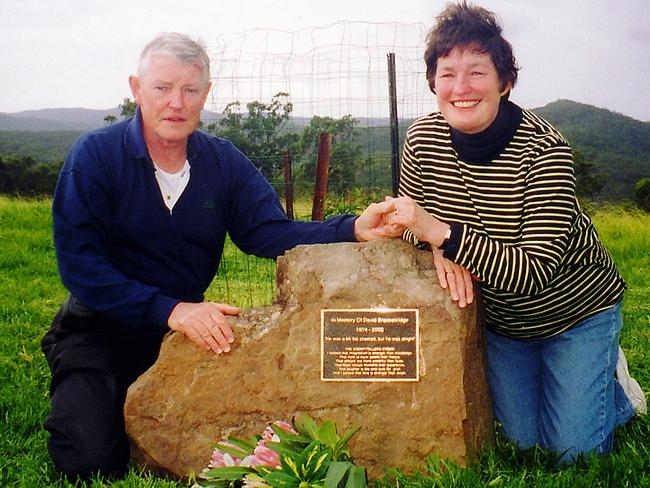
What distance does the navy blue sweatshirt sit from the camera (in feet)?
12.6

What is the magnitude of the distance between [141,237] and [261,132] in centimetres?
591

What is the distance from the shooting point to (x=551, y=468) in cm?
388

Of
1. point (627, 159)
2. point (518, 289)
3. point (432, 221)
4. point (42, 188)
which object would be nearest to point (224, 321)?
point (432, 221)

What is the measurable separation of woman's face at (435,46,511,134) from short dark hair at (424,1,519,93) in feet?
0.10

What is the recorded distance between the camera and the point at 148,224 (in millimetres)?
4059

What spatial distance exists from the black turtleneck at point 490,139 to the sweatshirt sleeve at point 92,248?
167cm

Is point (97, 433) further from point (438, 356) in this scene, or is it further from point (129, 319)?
point (438, 356)

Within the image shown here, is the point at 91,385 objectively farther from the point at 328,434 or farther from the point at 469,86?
the point at 469,86

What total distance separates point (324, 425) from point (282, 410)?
332 mm

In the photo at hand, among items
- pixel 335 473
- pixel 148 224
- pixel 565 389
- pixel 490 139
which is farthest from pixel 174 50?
pixel 565 389

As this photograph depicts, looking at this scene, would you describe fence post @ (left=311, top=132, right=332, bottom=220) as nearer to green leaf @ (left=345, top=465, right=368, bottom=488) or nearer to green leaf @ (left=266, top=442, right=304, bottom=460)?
green leaf @ (left=266, top=442, right=304, bottom=460)

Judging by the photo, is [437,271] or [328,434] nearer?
[328,434]

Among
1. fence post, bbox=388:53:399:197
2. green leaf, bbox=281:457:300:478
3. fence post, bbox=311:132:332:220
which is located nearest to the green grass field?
green leaf, bbox=281:457:300:478

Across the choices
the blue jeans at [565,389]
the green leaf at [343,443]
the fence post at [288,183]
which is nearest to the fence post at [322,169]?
the fence post at [288,183]
